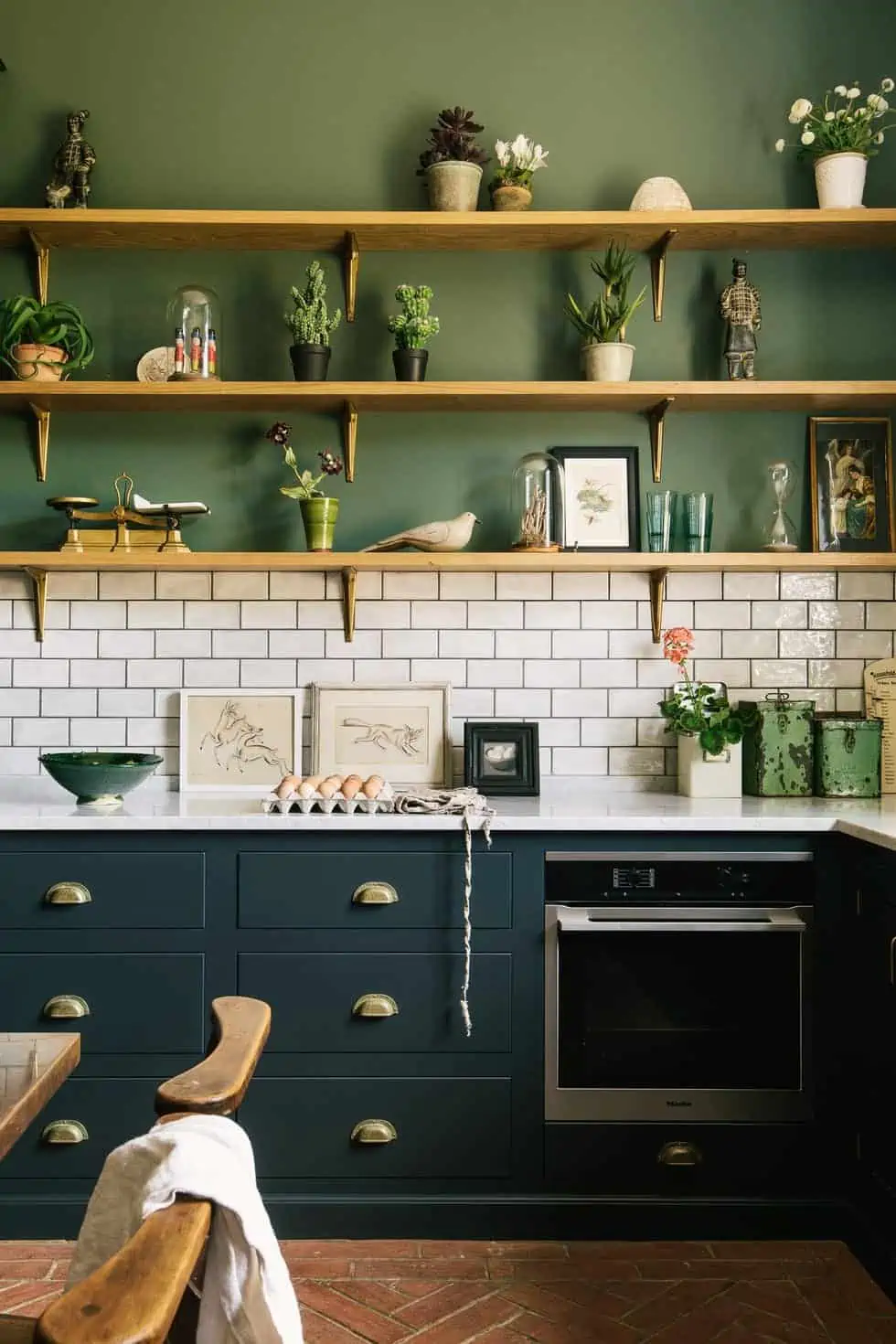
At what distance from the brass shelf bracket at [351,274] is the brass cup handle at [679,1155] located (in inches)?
95.0

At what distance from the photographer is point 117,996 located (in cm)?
286

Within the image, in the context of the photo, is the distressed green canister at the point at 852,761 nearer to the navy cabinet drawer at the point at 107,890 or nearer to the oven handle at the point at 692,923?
the oven handle at the point at 692,923

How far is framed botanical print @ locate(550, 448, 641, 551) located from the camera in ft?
11.6

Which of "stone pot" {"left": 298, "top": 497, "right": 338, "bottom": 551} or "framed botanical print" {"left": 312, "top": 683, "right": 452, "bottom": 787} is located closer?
"stone pot" {"left": 298, "top": 497, "right": 338, "bottom": 551}

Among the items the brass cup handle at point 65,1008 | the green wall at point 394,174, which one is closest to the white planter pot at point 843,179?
the green wall at point 394,174

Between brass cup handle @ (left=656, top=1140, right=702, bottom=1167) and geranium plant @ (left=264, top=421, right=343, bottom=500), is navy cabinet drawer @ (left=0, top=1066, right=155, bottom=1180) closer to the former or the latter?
brass cup handle @ (left=656, top=1140, right=702, bottom=1167)

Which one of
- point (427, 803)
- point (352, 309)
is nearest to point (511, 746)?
point (427, 803)

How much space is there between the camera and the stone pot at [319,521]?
11.1 feet

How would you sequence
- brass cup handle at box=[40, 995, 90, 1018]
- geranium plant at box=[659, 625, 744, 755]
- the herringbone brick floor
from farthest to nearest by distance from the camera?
geranium plant at box=[659, 625, 744, 755]
brass cup handle at box=[40, 995, 90, 1018]
the herringbone brick floor

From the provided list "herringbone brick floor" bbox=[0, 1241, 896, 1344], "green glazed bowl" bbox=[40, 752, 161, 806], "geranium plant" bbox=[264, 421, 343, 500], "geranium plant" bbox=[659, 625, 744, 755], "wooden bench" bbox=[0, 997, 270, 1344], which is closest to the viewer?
"wooden bench" bbox=[0, 997, 270, 1344]

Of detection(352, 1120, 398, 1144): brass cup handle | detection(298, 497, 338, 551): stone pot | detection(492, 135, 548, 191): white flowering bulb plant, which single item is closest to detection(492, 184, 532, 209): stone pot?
detection(492, 135, 548, 191): white flowering bulb plant

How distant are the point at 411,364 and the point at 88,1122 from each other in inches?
83.9

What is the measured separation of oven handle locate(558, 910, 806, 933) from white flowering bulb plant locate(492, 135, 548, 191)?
6.72 feet

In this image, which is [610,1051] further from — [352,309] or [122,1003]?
[352,309]
